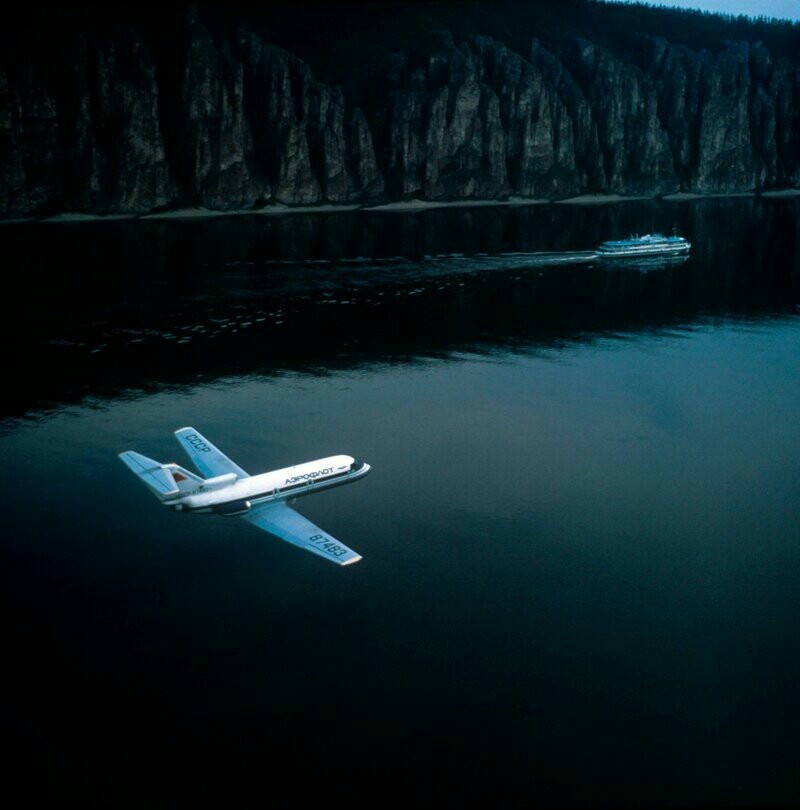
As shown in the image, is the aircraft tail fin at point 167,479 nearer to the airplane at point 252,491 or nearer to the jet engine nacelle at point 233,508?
the airplane at point 252,491

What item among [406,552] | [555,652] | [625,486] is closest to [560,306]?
[625,486]

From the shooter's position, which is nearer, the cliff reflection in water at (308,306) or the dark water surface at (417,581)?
the dark water surface at (417,581)

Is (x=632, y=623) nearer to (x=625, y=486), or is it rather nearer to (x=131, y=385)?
(x=625, y=486)

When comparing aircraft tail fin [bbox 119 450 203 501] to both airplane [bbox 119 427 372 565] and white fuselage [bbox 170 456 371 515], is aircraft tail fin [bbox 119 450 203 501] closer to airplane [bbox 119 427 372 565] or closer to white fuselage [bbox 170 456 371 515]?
airplane [bbox 119 427 372 565]

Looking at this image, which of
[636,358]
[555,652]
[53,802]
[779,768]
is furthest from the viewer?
[636,358]

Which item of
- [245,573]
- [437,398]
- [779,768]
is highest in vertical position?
[437,398]

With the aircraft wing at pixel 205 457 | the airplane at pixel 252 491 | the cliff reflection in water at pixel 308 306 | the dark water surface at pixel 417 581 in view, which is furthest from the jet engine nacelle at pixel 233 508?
the cliff reflection in water at pixel 308 306

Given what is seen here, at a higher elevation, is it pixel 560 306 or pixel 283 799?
pixel 560 306
